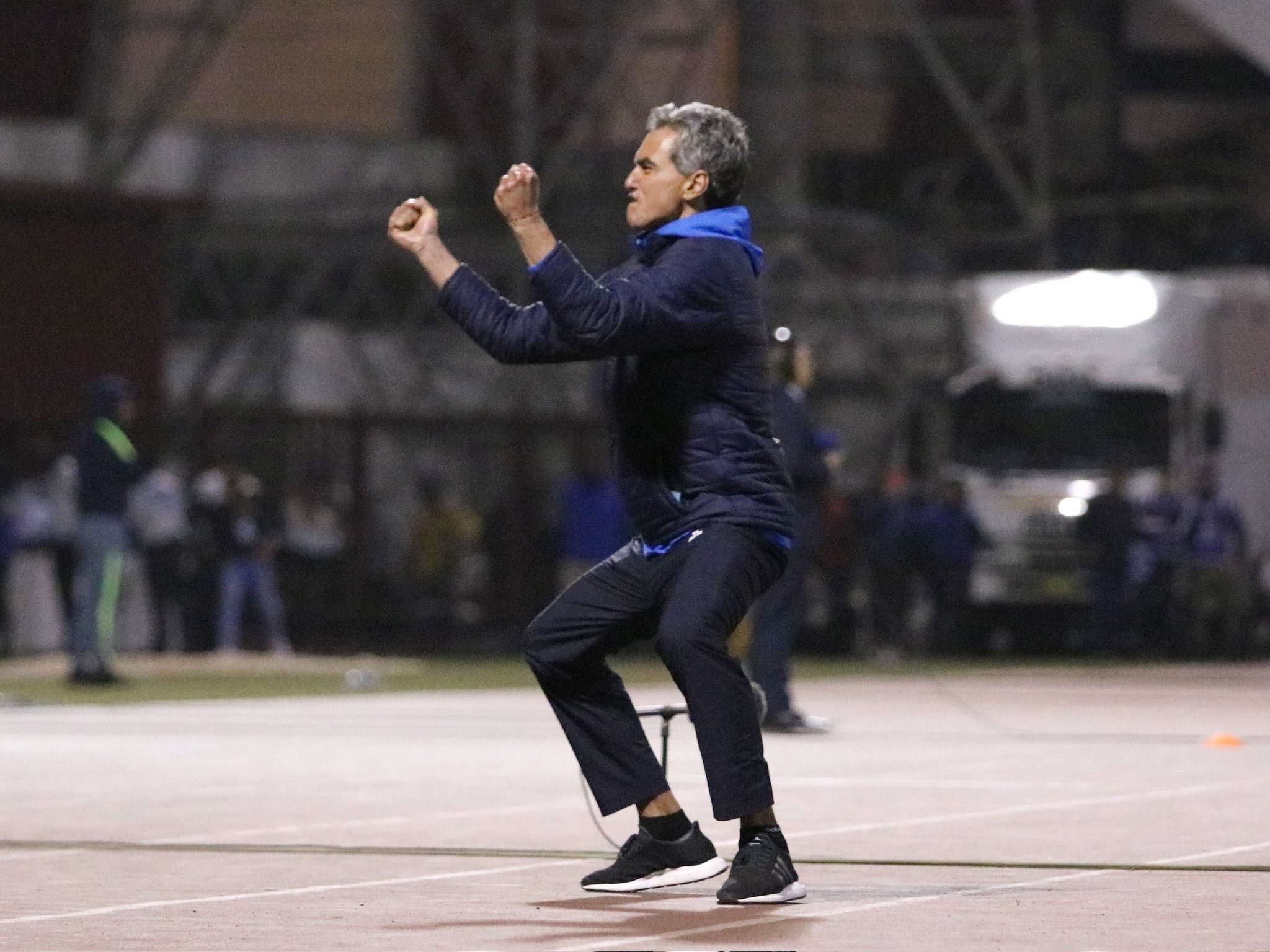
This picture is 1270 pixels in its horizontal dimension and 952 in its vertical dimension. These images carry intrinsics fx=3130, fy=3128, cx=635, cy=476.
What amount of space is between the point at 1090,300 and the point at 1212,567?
2.71 metres

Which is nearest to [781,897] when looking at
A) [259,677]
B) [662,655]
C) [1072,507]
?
[662,655]

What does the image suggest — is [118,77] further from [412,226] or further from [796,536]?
[412,226]

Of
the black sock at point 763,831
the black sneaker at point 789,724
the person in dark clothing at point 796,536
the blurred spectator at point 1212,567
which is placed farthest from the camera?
the blurred spectator at point 1212,567

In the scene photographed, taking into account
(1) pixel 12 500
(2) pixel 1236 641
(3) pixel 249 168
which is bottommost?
(2) pixel 1236 641

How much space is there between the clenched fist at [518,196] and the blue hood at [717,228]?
0.43 meters

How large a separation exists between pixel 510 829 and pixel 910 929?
2.98 m

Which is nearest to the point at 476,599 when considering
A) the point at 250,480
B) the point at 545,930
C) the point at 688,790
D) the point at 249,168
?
the point at 250,480

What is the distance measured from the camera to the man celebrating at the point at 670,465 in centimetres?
736

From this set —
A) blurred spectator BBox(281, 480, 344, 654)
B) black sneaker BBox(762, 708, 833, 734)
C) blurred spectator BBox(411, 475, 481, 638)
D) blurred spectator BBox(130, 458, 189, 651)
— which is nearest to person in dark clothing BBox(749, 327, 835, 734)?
black sneaker BBox(762, 708, 833, 734)

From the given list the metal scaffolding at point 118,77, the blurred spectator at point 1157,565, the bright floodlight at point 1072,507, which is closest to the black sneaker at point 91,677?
the bright floodlight at point 1072,507

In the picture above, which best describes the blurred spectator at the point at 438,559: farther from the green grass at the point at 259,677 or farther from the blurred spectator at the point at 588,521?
the green grass at the point at 259,677

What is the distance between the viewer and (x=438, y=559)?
97.2ft

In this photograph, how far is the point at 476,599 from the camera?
29766 millimetres

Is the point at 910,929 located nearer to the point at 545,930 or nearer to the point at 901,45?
the point at 545,930
